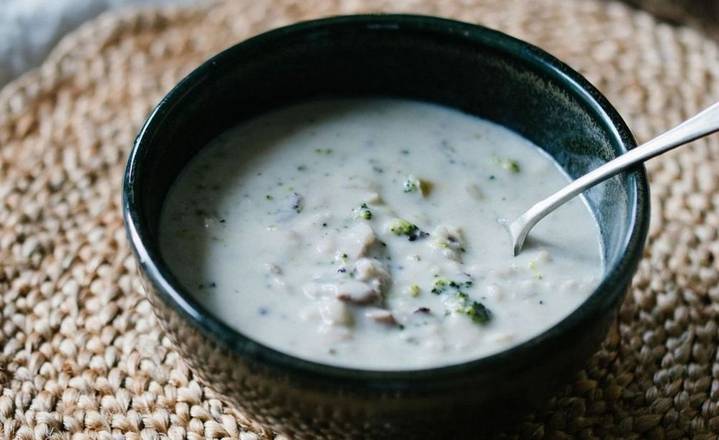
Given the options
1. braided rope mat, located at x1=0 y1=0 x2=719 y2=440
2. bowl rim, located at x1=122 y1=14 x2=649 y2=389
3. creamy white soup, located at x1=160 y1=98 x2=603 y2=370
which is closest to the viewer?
bowl rim, located at x1=122 y1=14 x2=649 y2=389

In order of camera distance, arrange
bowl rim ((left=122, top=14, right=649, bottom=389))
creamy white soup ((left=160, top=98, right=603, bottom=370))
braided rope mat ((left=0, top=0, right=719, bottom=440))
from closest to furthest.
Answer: bowl rim ((left=122, top=14, right=649, bottom=389)) < creamy white soup ((left=160, top=98, right=603, bottom=370)) < braided rope mat ((left=0, top=0, right=719, bottom=440))

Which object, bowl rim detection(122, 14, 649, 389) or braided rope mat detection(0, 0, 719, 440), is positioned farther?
braided rope mat detection(0, 0, 719, 440)

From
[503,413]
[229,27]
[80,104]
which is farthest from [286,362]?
[229,27]

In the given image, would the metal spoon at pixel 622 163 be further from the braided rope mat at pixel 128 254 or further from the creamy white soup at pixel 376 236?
the braided rope mat at pixel 128 254

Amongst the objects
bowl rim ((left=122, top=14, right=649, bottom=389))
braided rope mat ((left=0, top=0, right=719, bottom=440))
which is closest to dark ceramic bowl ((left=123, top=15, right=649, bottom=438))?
bowl rim ((left=122, top=14, right=649, bottom=389))

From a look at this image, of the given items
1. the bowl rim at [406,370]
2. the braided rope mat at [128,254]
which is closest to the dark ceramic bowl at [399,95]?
the bowl rim at [406,370]

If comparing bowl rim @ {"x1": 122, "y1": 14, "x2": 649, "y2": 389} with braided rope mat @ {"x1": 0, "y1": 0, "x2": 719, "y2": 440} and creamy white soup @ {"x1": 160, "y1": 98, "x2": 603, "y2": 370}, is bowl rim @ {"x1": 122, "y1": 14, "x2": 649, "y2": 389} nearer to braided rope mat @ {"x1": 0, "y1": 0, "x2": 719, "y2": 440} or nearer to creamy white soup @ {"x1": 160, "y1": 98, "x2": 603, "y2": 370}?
creamy white soup @ {"x1": 160, "y1": 98, "x2": 603, "y2": 370}

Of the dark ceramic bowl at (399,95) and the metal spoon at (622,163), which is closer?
the dark ceramic bowl at (399,95)

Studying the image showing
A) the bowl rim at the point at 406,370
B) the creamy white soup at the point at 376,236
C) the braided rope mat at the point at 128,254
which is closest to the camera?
the bowl rim at the point at 406,370
